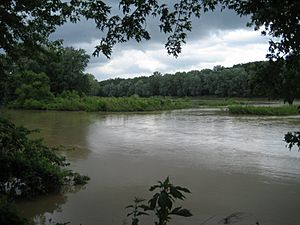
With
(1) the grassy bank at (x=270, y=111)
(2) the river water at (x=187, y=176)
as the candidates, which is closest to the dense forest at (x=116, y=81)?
(2) the river water at (x=187, y=176)

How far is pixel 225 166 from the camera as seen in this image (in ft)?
35.2

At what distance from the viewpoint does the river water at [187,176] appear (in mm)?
6691

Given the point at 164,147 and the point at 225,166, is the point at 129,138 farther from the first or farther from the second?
the point at 225,166

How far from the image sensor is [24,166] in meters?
6.83

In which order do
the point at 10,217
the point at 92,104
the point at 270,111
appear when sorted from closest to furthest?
the point at 10,217 < the point at 270,111 < the point at 92,104

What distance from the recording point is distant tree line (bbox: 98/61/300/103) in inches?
144

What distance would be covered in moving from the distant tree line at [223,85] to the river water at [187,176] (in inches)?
121

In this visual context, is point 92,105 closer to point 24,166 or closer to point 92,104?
point 92,104

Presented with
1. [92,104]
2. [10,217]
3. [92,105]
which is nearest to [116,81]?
[92,104]

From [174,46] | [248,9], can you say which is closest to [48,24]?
Result: [174,46]

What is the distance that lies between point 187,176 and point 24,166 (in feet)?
14.0

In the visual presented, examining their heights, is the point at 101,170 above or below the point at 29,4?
below

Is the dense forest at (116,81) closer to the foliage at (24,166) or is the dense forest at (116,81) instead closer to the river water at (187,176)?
the foliage at (24,166)

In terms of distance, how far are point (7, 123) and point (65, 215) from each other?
76.0 inches
